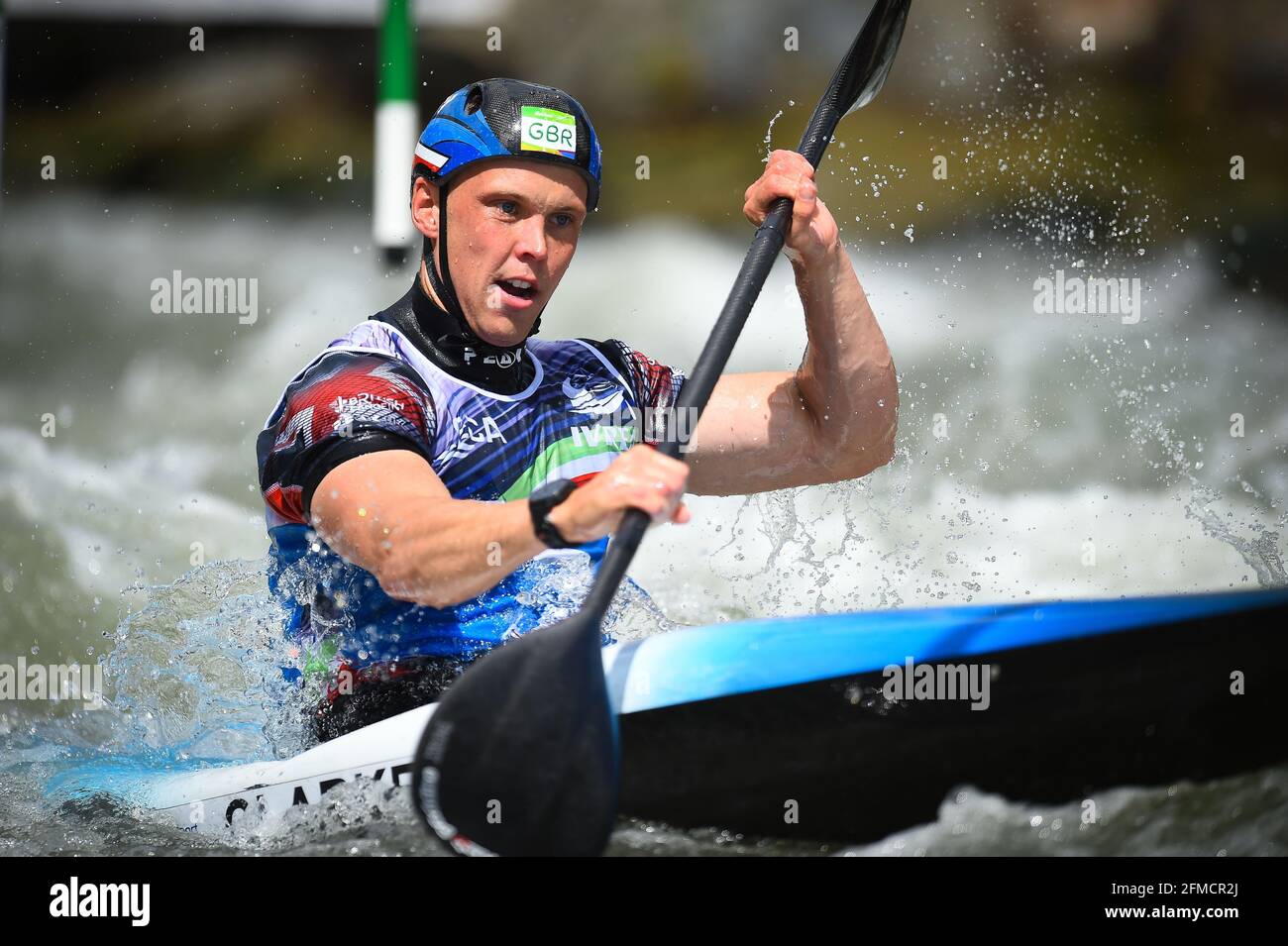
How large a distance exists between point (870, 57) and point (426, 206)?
1001mm

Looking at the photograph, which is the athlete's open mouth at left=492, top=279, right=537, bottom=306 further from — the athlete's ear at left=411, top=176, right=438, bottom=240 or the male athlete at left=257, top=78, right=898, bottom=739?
the athlete's ear at left=411, top=176, right=438, bottom=240

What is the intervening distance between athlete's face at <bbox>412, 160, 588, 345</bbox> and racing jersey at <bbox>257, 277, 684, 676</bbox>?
0.07m

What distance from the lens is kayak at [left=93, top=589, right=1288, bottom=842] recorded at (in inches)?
71.2

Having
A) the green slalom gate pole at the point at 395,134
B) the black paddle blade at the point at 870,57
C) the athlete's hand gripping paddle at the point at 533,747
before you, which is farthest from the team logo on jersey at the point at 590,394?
the green slalom gate pole at the point at 395,134

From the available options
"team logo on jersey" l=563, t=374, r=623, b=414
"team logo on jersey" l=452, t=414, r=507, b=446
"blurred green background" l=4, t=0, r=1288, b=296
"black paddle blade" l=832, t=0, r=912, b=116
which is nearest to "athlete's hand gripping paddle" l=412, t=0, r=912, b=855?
"team logo on jersey" l=452, t=414, r=507, b=446

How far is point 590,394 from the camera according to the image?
93.0 inches

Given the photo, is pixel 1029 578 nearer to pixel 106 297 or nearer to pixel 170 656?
pixel 170 656

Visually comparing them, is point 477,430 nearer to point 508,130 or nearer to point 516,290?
point 516,290

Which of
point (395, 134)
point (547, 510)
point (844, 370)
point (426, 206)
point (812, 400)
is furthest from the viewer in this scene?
point (395, 134)

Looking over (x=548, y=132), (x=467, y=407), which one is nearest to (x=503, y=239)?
(x=548, y=132)

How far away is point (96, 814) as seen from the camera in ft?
7.67

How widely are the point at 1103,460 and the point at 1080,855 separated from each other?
167 inches

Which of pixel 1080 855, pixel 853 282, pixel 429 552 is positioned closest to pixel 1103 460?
pixel 853 282

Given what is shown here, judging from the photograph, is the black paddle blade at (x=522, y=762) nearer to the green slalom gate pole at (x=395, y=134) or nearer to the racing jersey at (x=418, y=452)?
the racing jersey at (x=418, y=452)
